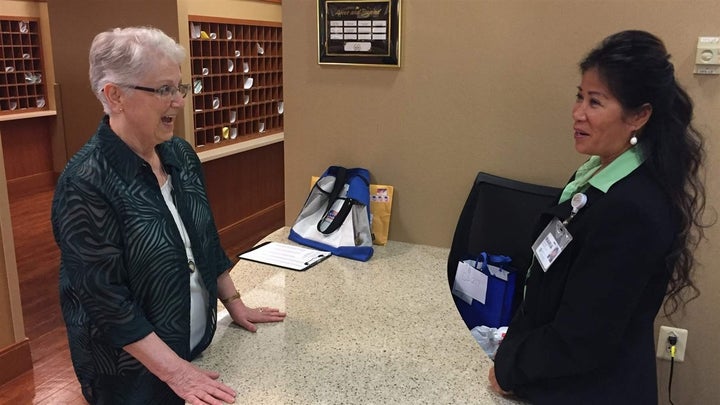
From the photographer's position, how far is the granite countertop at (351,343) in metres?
1.36

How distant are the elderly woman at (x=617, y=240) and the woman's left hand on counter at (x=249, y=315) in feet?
2.18

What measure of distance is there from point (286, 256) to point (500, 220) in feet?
2.68

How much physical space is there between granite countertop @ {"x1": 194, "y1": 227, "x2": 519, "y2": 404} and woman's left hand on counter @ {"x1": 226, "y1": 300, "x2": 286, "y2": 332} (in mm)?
24

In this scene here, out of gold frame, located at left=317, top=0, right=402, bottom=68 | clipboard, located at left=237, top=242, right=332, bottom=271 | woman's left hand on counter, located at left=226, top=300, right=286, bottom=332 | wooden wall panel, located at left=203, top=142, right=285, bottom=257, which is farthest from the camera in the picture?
wooden wall panel, located at left=203, top=142, right=285, bottom=257

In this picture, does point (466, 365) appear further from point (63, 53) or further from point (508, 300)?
point (63, 53)

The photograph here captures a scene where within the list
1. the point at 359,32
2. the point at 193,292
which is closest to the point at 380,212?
the point at 359,32

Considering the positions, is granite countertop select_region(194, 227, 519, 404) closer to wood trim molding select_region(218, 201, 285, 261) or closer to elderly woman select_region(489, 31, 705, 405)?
elderly woman select_region(489, 31, 705, 405)

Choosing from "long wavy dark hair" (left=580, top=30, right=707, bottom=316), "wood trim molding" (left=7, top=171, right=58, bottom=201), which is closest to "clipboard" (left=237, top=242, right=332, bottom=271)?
"long wavy dark hair" (left=580, top=30, right=707, bottom=316)

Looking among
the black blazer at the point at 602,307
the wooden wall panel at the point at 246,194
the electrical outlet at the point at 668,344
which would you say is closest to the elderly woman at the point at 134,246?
the black blazer at the point at 602,307

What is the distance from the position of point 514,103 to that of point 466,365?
41.9 inches

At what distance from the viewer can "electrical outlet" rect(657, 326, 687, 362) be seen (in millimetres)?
2119

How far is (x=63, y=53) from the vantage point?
5258 millimetres

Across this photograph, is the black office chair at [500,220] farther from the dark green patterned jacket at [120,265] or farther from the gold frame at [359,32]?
the dark green patterned jacket at [120,265]

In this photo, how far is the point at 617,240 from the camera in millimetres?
1171
